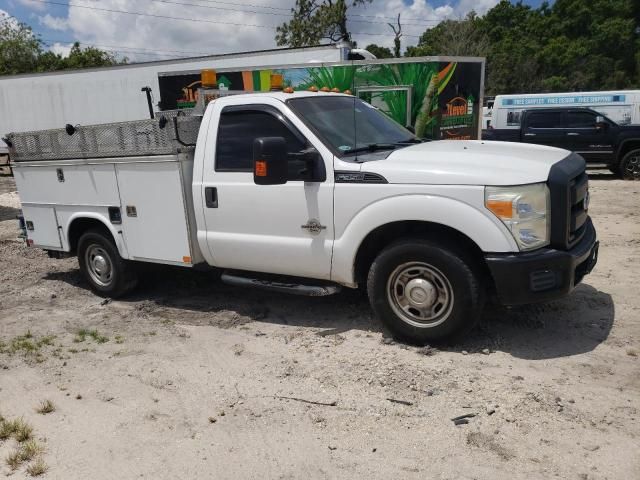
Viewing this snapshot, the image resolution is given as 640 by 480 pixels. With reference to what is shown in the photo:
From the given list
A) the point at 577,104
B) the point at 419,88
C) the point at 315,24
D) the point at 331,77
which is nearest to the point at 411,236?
the point at 419,88

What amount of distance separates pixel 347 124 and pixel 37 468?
3.38m

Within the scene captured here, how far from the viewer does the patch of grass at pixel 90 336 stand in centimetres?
495

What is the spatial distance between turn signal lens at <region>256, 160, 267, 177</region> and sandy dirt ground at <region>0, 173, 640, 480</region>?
4.56 ft

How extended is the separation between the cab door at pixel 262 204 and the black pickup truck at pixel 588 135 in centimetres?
1195

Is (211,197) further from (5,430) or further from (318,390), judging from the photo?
(5,430)

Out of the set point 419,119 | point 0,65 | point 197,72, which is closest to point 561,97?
point 419,119

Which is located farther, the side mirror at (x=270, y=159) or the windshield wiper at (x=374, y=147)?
the windshield wiper at (x=374, y=147)

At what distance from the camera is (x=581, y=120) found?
14.7 meters

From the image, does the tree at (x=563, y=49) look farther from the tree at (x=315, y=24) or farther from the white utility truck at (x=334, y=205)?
the white utility truck at (x=334, y=205)

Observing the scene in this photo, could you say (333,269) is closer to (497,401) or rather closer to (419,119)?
(497,401)

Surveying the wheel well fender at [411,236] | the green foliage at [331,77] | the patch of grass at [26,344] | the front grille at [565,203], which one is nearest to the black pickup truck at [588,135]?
the green foliage at [331,77]

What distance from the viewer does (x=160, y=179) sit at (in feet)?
17.1

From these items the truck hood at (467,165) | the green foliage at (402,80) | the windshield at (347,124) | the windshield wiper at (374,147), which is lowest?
the truck hood at (467,165)

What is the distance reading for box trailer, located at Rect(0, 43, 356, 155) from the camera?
13438mm
